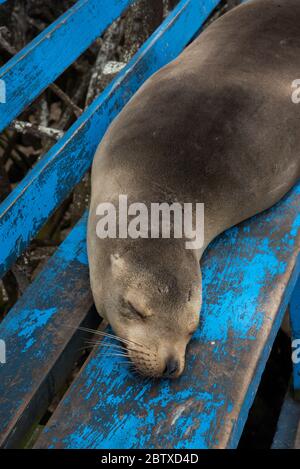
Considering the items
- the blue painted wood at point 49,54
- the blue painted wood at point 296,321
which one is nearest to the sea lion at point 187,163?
the blue painted wood at point 49,54

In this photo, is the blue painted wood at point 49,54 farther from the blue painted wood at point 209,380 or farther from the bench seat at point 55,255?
Result: the blue painted wood at point 209,380

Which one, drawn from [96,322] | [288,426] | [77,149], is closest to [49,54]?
[77,149]

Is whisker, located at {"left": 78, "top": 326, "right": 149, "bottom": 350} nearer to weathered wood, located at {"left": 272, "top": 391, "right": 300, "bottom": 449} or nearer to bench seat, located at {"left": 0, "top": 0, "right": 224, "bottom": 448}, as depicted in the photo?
bench seat, located at {"left": 0, "top": 0, "right": 224, "bottom": 448}

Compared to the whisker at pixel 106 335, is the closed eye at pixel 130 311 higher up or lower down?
higher up

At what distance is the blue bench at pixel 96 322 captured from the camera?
1.69 m

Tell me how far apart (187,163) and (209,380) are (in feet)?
2.20

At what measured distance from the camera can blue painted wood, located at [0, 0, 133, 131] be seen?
2.00 meters

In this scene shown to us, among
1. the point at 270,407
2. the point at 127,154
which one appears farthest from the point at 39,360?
the point at 270,407

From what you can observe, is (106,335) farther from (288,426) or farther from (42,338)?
(288,426)

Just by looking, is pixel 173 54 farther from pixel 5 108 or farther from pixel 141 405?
pixel 141 405

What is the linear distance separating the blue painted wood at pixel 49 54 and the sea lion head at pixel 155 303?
0.56 metres

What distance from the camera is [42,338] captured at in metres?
1.97

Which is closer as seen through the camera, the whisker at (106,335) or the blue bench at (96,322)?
the blue bench at (96,322)

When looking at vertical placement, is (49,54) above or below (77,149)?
above
